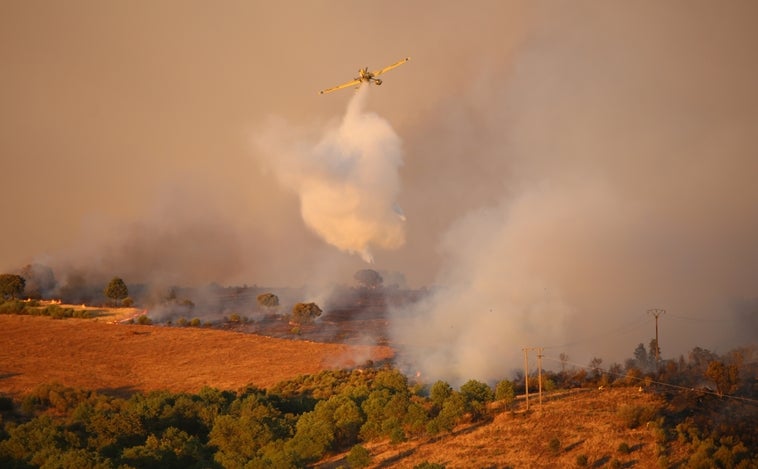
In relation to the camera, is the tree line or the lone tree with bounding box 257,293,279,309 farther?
the lone tree with bounding box 257,293,279,309

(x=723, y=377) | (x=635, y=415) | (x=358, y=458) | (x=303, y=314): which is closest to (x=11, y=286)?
(x=303, y=314)

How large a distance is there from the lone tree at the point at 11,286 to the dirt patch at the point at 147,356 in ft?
77.7

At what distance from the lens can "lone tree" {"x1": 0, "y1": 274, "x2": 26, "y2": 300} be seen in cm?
12656

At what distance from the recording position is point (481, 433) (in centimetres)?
5747

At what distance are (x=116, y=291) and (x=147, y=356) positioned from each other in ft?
149

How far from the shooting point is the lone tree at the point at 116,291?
131m

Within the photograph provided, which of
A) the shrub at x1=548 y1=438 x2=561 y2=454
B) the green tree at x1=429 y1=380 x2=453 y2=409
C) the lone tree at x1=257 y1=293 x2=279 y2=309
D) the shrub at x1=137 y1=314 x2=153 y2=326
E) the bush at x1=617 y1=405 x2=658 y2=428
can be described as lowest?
the shrub at x1=548 y1=438 x2=561 y2=454

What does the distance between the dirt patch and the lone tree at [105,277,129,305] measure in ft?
69.1

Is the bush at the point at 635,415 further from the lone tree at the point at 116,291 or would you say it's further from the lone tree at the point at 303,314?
the lone tree at the point at 116,291

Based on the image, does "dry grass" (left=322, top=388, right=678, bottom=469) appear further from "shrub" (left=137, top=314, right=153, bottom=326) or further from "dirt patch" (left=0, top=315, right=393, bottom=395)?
"shrub" (left=137, top=314, right=153, bottom=326)

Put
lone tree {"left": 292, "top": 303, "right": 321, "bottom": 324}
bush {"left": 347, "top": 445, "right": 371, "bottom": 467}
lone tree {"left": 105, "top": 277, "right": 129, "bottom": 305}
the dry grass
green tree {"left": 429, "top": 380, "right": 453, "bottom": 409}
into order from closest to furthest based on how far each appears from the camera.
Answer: the dry grass → bush {"left": 347, "top": 445, "right": 371, "bottom": 467} → green tree {"left": 429, "top": 380, "right": 453, "bottom": 409} → lone tree {"left": 292, "top": 303, "right": 321, "bottom": 324} → lone tree {"left": 105, "top": 277, "right": 129, "bottom": 305}

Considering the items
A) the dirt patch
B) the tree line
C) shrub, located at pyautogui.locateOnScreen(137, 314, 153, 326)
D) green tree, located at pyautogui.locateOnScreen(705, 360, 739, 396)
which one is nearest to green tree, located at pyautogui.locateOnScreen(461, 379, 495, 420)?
the tree line

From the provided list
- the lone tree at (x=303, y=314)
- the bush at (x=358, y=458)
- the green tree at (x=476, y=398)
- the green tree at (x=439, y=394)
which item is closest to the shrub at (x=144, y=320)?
A: the lone tree at (x=303, y=314)

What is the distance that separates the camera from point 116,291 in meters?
131
